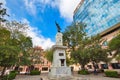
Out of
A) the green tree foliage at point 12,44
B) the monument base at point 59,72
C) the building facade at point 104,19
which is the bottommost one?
the monument base at point 59,72

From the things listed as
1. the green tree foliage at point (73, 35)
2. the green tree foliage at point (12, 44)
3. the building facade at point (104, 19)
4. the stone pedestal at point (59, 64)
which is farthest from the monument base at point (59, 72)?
the building facade at point (104, 19)

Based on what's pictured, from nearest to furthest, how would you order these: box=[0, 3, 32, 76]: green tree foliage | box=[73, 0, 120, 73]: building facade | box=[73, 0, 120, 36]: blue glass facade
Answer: box=[0, 3, 32, 76]: green tree foliage
box=[73, 0, 120, 73]: building facade
box=[73, 0, 120, 36]: blue glass facade

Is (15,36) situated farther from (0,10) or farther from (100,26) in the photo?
(100,26)

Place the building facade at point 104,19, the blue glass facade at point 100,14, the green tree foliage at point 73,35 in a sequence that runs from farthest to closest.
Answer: the blue glass facade at point 100,14
the building facade at point 104,19
the green tree foliage at point 73,35

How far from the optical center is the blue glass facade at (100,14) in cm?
4022

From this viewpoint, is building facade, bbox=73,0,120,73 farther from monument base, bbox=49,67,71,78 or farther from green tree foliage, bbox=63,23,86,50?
monument base, bbox=49,67,71,78

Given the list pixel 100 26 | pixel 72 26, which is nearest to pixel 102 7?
pixel 100 26

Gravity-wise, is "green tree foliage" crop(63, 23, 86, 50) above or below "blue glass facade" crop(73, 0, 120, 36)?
below

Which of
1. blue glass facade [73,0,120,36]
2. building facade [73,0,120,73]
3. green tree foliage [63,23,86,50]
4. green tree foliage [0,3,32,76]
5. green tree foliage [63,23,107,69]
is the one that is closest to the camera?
green tree foliage [0,3,32,76]

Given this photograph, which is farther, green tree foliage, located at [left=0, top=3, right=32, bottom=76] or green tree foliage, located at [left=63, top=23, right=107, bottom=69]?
green tree foliage, located at [left=63, top=23, right=107, bottom=69]

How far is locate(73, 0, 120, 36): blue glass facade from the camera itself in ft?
132

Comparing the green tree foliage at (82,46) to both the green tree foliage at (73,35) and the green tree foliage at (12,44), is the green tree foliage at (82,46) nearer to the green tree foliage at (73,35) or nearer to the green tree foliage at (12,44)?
the green tree foliage at (73,35)

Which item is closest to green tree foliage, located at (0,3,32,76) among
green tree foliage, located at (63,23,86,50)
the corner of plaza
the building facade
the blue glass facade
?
the corner of plaza

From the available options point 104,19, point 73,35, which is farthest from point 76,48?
point 104,19
